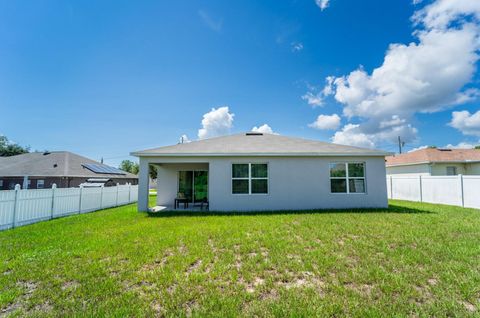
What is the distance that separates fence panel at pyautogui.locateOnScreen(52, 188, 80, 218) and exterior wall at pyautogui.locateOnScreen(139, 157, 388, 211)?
11.1 ft

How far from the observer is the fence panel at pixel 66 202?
9.78 meters

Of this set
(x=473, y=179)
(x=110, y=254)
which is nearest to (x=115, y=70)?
(x=110, y=254)

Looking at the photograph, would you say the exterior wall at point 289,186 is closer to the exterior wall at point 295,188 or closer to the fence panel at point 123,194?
the exterior wall at point 295,188

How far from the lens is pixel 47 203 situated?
30.3 feet

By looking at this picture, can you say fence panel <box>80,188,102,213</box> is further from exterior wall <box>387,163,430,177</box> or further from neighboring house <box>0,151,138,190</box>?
exterior wall <box>387,163,430,177</box>

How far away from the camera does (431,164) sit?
59.3 ft

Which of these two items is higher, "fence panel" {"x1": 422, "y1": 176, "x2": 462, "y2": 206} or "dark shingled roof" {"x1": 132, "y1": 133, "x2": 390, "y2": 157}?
"dark shingled roof" {"x1": 132, "y1": 133, "x2": 390, "y2": 157}

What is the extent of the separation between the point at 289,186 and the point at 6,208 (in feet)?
36.5

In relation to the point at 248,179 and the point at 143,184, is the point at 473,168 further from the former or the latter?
the point at 143,184

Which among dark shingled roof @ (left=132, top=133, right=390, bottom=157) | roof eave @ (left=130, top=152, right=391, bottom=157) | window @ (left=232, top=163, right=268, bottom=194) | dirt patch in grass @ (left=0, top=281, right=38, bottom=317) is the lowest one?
dirt patch in grass @ (left=0, top=281, right=38, bottom=317)

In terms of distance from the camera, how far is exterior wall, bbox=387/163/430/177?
728 inches

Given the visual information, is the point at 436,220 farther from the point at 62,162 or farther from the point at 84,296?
the point at 62,162

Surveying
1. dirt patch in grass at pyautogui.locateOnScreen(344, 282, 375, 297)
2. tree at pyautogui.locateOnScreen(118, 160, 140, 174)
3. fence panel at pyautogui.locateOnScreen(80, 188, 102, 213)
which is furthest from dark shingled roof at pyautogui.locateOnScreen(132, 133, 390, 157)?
tree at pyautogui.locateOnScreen(118, 160, 140, 174)

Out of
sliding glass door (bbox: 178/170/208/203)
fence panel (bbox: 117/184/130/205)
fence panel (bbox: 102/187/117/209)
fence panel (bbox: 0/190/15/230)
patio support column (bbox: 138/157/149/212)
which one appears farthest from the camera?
fence panel (bbox: 117/184/130/205)
